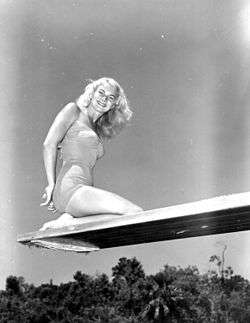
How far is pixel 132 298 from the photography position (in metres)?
27.2

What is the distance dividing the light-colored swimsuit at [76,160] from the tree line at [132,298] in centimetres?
2105

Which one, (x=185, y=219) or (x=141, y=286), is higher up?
(x=141, y=286)

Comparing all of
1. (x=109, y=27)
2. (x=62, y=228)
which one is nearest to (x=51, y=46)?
(x=109, y=27)

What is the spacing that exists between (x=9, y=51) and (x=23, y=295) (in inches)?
966

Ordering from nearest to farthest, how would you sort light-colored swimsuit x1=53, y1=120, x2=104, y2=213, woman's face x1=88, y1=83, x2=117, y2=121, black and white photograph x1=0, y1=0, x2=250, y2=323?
black and white photograph x1=0, y1=0, x2=250, y2=323 → light-colored swimsuit x1=53, y1=120, x2=104, y2=213 → woman's face x1=88, y1=83, x2=117, y2=121

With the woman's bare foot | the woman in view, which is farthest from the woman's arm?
the woman's bare foot

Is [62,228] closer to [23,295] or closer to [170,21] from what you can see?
[170,21]

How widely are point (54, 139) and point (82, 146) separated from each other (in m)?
0.10

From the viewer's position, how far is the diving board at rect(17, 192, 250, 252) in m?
1.68

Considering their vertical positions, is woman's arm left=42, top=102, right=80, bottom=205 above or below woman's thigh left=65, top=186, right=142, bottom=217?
above

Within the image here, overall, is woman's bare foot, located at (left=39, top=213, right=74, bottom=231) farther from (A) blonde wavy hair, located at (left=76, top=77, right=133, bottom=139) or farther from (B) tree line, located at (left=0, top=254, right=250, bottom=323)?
(B) tree line, located at (left=0, top=254, right=250, bottom=323)

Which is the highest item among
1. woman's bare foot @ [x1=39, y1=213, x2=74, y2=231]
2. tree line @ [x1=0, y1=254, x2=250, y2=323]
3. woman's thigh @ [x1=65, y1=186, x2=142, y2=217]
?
tree line @ [x1=0, y1=254, x2=250, y2=323]

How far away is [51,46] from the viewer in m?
3.82

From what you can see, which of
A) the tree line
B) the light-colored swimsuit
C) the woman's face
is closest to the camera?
the light-colored swimsuit
